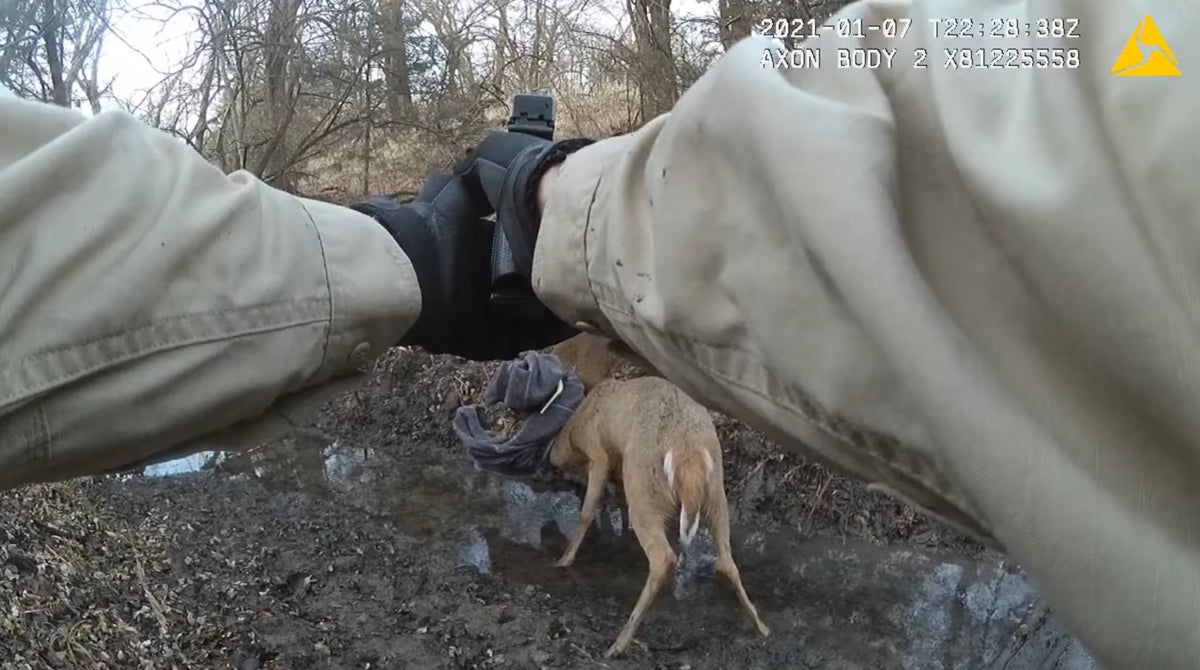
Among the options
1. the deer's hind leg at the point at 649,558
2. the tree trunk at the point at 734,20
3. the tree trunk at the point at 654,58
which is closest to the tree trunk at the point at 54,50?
the tree trunk at the point at 654,58

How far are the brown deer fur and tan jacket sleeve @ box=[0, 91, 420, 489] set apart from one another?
3965 millimetres

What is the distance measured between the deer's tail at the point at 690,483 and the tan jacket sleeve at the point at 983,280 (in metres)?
4.30

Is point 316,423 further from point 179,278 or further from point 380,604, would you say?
point 179,278

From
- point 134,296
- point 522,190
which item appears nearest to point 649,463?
point 522,190

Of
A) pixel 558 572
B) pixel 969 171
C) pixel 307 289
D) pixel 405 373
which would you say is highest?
pixel 969 171

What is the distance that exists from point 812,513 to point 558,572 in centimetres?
173

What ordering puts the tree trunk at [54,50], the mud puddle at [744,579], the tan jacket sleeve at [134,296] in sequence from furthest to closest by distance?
1. the tree trunk at [54,50]
2. the mud puddle at [744,579]
3. the tan jacket sleeve at [134,296]

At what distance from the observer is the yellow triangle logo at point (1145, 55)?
0.68m

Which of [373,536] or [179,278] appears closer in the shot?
A: [179,278]

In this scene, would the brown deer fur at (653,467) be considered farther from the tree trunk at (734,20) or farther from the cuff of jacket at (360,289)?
the cuff of jacket at (360,289)

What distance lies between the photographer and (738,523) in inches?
239

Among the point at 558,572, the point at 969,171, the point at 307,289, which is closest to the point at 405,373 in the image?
the point at 558,572

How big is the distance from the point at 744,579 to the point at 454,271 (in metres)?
4.26

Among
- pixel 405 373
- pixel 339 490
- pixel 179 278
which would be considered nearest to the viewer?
pixel 179 278
